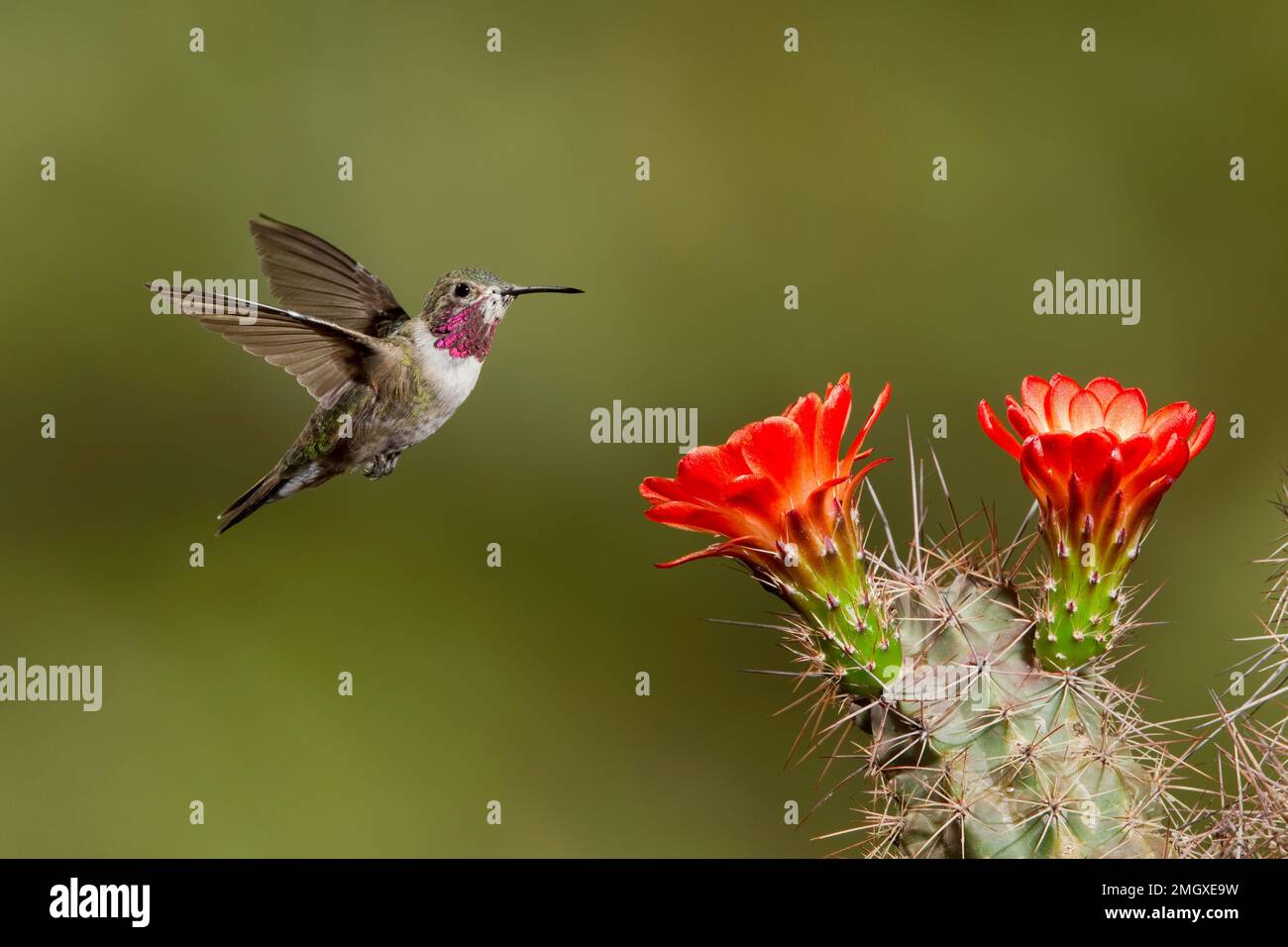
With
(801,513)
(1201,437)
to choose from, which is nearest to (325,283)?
(801,513)

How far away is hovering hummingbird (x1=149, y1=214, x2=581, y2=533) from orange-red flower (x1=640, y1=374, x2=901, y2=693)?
1.76 feet

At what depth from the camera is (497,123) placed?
6562 millimetres

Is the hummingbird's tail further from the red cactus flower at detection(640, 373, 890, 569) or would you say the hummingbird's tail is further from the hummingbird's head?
the red cactus flower at detection(640, 373, 890, 569)

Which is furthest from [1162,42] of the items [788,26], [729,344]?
[729,344]

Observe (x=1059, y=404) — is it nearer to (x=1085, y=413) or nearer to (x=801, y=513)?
(x=1085, y=413)

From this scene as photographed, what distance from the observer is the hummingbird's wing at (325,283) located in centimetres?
262

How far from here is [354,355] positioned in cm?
247

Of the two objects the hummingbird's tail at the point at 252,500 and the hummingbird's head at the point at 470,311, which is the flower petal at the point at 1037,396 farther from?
the hummingbird's tail at the point at 252,500

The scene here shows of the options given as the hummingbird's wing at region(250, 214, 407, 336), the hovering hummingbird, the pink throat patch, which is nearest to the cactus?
the hovering hummingbird

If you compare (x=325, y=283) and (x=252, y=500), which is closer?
(x=252, y=500)

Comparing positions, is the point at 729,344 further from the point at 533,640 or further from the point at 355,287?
the point at 355,287

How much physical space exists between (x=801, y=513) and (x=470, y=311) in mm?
774

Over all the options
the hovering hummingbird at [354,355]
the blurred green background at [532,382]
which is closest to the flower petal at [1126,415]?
the hovering hummingbird at [354,355]
